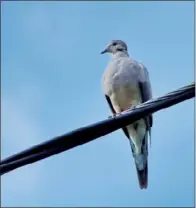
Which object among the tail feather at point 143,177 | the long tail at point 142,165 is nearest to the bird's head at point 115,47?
the long tail at point 142,165

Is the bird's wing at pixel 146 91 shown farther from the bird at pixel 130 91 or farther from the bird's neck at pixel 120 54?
the bird's neck at pixel 120 54

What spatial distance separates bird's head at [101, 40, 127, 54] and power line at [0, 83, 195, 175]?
17.0ft

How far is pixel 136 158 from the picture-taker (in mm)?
6219

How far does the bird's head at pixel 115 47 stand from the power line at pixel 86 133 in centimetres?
518

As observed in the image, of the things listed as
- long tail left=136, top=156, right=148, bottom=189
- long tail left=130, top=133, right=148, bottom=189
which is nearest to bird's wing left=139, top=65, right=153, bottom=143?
long tail left=130, top=133, right=148, bottom=189

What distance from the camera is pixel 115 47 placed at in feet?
27.0

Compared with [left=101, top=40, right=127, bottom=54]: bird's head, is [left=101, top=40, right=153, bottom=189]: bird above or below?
below

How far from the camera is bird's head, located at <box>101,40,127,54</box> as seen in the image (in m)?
8.19

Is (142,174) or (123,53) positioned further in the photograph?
(123,53)

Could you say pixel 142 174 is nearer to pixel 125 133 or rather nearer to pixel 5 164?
pixel 125 133

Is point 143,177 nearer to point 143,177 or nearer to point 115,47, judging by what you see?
point 143,177

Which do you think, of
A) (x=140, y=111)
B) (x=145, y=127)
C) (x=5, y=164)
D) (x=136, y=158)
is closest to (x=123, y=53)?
(x=145, y=127)

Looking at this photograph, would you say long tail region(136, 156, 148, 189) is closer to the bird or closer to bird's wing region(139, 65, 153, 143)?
the bird

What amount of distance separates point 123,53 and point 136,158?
2241 millimetres
